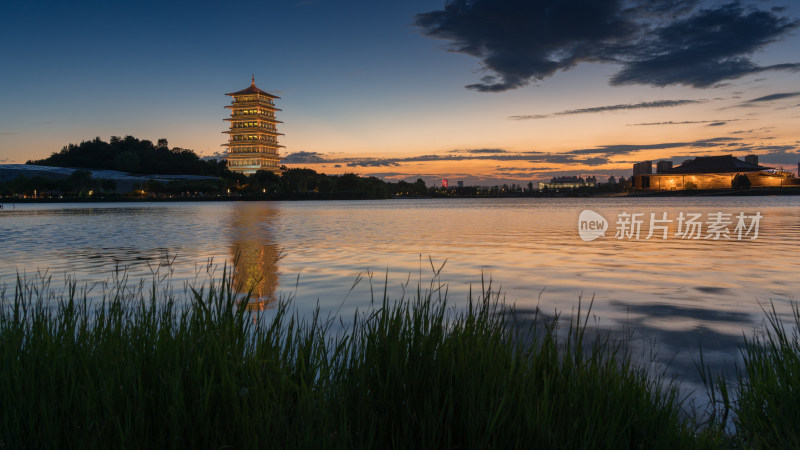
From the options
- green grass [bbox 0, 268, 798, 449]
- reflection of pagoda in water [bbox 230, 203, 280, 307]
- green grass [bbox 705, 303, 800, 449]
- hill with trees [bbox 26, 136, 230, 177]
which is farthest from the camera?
hill with trees [bbox 26, 136, 230, 177]

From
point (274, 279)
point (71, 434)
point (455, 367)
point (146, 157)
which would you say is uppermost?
point (146, 157)

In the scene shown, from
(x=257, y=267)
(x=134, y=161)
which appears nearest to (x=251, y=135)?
(x=134, y=161)

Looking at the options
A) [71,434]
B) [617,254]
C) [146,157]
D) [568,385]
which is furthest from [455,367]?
[146,157]

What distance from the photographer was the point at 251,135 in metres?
184

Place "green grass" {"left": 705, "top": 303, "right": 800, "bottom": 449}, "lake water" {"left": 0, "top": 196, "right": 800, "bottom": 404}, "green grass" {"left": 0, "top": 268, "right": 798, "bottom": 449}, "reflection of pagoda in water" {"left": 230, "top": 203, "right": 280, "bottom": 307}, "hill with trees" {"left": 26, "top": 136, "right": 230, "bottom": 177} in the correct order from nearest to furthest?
"green grass" {"left": 0, "top": 268, "right": 798, "bottom": 449} < "green grass" {"left": 705, "top": 303, "right": 800, "bottom": 449} < "lake water" {"left": 0, "top": 196, "right": 800, "bottom": 404} < "reflection of pagoda in water" {"left": 230, "top": 203, "right": 280, "bottom": 307} < "hill with trees" {"left": 26, "top": 136, "right": 230, "bottom": 177}

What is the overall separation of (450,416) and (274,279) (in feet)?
31.8

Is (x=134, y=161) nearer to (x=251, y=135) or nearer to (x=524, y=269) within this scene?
(x=251, y=135)

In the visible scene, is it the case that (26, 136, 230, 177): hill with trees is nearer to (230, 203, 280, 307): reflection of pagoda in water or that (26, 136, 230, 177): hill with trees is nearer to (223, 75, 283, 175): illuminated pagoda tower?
(223, 75, 283, 175): illuminated pagoda tower

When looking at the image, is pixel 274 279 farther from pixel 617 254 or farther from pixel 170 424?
pixel 617 254

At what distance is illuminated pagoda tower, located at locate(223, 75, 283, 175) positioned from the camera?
181 m

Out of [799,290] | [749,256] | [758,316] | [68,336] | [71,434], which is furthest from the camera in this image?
[749,256]

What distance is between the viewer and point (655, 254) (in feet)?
53.4

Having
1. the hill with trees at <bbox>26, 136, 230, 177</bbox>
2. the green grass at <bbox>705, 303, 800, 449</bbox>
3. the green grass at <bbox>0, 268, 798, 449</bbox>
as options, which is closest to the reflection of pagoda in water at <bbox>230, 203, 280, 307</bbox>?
the green grass at <bbox>0, 268, 798, 449</bbox>

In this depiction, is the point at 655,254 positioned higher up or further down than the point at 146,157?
further down
